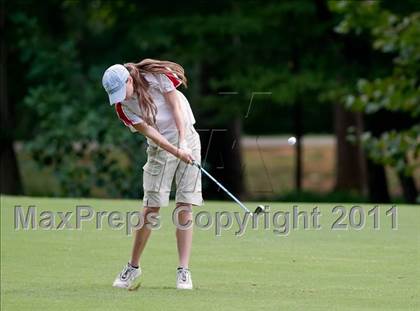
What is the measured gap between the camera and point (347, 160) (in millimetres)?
32375

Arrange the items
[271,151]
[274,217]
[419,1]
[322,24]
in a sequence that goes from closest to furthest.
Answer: [274,217]
[419,1]
[322,24]
[271,151]

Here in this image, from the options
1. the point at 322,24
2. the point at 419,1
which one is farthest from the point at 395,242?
the point at 322,24

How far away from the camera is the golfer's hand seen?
325 inches

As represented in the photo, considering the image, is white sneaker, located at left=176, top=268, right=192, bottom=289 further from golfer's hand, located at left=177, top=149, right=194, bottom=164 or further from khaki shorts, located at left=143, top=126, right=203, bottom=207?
golfer's hand, located at left=177, top=149, right=194, bottom=164

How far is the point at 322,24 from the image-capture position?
28.0 meters

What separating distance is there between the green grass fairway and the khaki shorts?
683 millimetres

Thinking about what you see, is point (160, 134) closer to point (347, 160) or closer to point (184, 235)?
point (184, 235)

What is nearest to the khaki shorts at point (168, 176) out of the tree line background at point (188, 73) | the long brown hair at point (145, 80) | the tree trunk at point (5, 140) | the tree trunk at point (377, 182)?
the long brown hair at point (145, 80)

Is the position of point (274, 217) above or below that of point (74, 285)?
below

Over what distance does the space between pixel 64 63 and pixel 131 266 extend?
19942mm

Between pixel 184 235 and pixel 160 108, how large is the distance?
3.14 ft

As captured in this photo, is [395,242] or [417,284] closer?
[417,284]

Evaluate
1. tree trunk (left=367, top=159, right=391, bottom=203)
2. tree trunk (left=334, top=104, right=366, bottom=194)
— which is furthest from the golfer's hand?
tree trunk (left=334, top=104, right=366, bottom=194)

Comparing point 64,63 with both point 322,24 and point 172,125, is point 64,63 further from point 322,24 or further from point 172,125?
point 172,125
